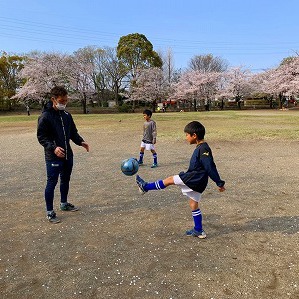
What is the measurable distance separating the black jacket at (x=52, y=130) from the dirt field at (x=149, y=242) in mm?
1165

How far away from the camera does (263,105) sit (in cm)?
6234

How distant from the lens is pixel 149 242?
3734 millimetres

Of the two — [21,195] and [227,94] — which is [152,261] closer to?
[21,195]

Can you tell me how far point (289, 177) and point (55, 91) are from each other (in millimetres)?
5707

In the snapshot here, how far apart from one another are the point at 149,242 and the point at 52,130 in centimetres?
225

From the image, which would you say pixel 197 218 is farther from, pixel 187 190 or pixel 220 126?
pixel 220 126

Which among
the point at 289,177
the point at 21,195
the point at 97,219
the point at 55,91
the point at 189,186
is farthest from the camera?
the point at 289,177

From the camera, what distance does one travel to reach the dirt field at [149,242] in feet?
9.23

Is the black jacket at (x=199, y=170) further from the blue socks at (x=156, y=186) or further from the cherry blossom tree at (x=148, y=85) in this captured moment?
the cherry blossom tree at (x=148, y=85)

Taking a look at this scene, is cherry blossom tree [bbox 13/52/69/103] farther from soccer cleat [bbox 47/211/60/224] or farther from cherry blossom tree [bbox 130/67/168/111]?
soccer cleat [bbox 47/211/60/224]

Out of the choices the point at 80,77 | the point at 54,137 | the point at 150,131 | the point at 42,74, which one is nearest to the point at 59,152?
the point at 54,137

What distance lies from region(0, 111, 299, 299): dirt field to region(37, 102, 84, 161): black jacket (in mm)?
1165

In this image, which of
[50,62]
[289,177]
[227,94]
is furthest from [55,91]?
[227,94]

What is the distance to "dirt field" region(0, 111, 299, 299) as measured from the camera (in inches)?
111
